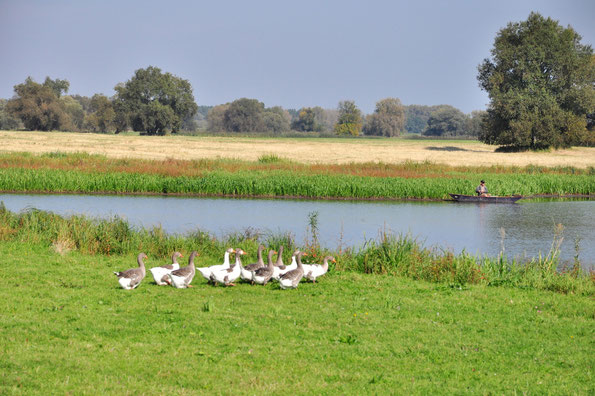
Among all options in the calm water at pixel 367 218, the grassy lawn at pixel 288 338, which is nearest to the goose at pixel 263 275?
the grassy lawn at pixel 288 338

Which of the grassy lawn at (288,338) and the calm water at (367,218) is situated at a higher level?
the grassy lawn at (288,338)

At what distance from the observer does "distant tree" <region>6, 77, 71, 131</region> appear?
143 metres

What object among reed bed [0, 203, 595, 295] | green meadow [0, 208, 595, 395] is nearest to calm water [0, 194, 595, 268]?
reed bed [0, 203, 595, 295]

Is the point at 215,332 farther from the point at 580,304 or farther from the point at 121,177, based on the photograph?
the point at 121,177

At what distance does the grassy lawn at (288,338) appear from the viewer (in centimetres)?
999

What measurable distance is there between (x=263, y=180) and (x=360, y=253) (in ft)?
101

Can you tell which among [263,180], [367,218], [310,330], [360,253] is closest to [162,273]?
[310,330]

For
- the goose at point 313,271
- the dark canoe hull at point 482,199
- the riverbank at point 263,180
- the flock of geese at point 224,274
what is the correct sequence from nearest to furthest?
the flock of geese at point 224,274
the goose at point 313,271
the dark canoe hull at point 482,199
the riverbank at point 263,180

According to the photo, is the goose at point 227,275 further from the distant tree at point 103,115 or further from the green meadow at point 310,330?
the distant tree at point 103,115

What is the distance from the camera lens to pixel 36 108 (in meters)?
145

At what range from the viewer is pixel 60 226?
77.2 ft

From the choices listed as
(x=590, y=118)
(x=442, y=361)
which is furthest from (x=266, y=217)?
(x=590, y=118)

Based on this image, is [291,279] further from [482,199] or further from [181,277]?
[482,199]

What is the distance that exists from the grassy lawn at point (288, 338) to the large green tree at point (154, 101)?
411 feet
